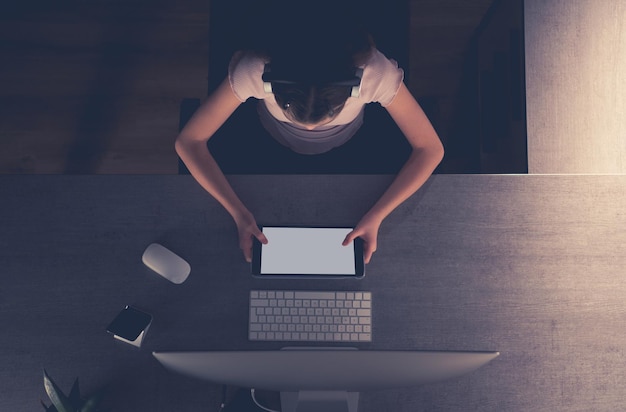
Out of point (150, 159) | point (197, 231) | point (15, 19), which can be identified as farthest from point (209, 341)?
point (15, 19)

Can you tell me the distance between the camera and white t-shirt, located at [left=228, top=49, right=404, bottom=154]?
1.20 metres

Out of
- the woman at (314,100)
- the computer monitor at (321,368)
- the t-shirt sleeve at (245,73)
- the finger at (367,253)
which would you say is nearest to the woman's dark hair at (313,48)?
the woman at (314,100)

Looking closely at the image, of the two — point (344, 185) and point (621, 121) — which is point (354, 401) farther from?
point (621, 121)

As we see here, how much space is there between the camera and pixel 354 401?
1.06 m

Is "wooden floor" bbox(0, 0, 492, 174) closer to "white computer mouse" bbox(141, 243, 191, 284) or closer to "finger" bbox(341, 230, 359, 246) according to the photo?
"white computer mouse" bbox(141, 243, 191, 284)

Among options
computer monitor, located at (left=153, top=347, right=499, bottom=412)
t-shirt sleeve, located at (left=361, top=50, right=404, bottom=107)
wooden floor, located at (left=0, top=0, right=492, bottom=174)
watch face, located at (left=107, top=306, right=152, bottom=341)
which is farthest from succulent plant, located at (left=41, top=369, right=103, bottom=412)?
wooden floor, located at (left=0, top=0, right=492, bottom=174)

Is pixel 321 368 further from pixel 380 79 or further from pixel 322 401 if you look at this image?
pixel 380 79

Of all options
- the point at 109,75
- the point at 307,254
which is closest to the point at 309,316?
the point at 307,254

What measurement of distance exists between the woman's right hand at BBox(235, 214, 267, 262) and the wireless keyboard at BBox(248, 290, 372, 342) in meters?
0.11

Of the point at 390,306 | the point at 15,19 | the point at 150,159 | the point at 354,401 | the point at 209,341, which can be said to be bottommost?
the point at 354,401

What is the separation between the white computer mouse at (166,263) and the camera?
47.1 inches

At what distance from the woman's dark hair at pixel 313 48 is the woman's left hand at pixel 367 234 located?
1.13 ft

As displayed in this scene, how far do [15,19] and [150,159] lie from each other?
35.4 inches

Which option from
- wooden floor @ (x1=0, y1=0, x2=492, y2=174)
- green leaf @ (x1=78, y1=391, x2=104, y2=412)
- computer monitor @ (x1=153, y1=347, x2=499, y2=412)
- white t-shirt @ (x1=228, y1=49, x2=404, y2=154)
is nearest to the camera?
computer monitor @ (x1=153, y1=347, x2=499, y2=412)
